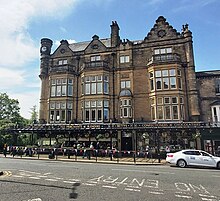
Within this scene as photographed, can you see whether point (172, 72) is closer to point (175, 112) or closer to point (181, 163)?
point (175, 112)

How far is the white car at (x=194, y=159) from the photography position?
15920 mm

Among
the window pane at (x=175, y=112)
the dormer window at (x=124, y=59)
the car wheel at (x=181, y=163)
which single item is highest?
the dormer window at (x=124, y=59)

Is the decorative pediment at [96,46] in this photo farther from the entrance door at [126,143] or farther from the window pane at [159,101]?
the entrance door at [126,143]

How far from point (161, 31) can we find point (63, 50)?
55.3 feet

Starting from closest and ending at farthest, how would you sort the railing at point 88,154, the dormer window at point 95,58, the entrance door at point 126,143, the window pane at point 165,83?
1. the railing at point 88,154
2. the entrance door at point 126,143
3. the window pane at point 165,83
4. the dormer window at point 95,58

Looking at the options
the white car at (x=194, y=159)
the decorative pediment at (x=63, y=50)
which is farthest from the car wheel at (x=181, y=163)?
the decorative pediment at (x=63, y=50)

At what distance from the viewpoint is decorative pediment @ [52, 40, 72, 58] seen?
35062 millimetres

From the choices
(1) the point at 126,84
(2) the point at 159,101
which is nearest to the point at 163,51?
(1) the point at 126,84

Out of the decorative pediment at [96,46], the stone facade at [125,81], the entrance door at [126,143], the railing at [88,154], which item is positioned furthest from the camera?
the decorative pediment at [96,46]

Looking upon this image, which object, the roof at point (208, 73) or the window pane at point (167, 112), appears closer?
the window pane at point (167, 112)

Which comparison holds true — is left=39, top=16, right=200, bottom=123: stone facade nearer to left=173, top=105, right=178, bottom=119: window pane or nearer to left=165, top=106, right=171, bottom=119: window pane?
left=173, top=105, right=178, bottom=119: window pane

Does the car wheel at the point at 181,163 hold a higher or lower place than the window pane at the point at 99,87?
lower

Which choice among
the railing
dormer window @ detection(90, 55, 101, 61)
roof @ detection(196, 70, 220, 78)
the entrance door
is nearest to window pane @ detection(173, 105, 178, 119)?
roof @ detection(196, 70, 220, 78)

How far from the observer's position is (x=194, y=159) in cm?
1652
